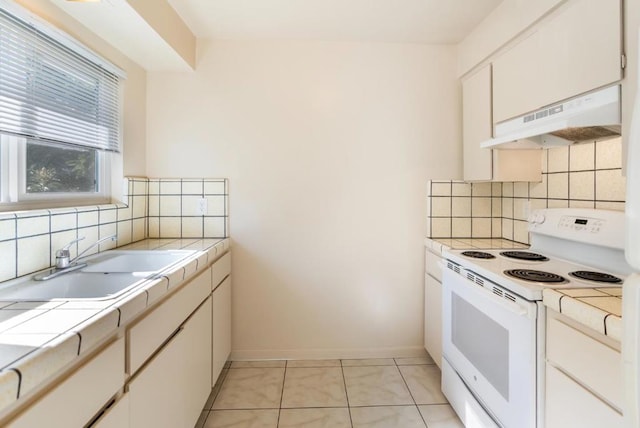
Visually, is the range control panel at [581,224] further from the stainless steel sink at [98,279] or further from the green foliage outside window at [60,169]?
the green foliage outside window at [60,169]

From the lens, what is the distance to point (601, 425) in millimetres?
880

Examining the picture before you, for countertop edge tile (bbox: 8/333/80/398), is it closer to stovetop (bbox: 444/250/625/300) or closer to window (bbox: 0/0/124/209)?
window (bbox: 0/0/124/209)

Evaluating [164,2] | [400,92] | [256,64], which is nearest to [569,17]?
[400,92]

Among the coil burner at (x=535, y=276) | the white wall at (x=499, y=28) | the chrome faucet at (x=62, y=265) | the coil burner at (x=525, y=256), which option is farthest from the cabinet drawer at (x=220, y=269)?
the white wall at (x=499, y=28)

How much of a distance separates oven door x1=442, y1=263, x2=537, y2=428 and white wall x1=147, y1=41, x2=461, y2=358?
608mm

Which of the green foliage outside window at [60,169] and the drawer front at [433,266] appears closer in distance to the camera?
the green foliage outside window at [60,169]

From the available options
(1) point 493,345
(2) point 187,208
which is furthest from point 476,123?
(2) point 187,208

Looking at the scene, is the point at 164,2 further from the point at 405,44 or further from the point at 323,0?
the point at 405,44

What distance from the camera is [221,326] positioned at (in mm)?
1972

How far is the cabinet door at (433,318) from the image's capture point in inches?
79.4

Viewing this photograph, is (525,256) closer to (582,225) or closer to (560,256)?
(560,256)

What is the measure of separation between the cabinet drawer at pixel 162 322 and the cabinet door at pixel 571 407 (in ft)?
4.59

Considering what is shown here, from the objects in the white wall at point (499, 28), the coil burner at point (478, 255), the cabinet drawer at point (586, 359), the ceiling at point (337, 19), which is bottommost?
the cabinet drawer at point (586, 359)

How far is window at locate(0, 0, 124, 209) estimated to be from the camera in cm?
125
